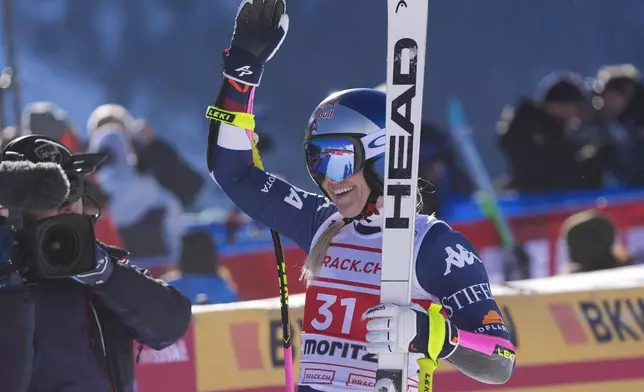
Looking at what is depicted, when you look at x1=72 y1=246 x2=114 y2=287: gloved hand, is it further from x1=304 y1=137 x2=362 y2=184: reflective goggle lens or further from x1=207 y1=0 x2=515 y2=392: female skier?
x1=304 y1=137 x2=362 y2=184: reflective goggle lens

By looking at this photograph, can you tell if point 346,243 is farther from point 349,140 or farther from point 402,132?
point 402,132

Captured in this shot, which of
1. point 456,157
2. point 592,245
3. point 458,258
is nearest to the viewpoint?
point 458,258

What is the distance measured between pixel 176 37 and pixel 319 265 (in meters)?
5.53

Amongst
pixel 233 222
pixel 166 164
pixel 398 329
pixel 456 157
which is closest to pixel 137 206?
pixel 166 164

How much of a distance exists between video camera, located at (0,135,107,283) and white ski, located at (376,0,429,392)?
96 cm

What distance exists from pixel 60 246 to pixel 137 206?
180 inches

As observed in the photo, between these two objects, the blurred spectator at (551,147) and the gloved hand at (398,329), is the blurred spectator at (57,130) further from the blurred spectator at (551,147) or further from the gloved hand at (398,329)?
the gloved hand at (398,329)

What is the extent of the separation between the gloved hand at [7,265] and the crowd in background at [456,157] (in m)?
4.28

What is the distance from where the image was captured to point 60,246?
3.48 metres

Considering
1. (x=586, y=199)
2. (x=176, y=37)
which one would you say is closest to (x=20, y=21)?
(x=176, y=37)

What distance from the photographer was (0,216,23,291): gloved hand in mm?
3469

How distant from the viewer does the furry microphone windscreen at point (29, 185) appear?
3551mm

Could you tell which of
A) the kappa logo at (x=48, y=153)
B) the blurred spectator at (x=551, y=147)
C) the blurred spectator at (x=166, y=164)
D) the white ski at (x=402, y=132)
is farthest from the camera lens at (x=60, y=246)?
the blurred spectator at (x=551, y=147)

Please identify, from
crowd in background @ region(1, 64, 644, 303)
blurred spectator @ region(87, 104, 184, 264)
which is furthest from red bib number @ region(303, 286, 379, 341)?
blurred spectator @ region(87, 104, 184, 264)
